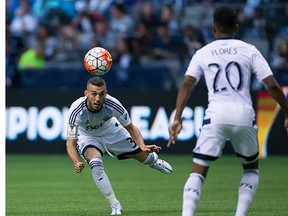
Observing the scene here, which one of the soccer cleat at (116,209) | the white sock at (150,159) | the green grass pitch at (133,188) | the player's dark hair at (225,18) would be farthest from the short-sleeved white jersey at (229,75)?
the white sock at (150,159)

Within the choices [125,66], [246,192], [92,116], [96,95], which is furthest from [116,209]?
[125,66]

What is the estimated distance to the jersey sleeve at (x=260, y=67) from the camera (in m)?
8.18

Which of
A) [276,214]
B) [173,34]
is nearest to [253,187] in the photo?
[276,214]

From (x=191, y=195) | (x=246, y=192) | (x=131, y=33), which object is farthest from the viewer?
(x=131, y=33)

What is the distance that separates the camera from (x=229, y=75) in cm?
821

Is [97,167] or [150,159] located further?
[150,159]

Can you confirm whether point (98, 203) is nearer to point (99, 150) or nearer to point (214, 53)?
point (99, 150)

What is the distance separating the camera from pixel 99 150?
36.2 ft

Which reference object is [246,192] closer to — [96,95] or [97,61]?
[96,95]

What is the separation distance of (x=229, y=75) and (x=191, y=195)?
1168mm

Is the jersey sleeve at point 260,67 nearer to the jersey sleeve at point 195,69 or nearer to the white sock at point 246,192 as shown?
the jersey sleeve at point 195,69

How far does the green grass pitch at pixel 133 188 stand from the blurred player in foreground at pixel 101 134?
1.70ft

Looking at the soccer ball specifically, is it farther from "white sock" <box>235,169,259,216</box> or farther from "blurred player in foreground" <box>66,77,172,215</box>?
"white sock" <box>235,169,259,216</box>

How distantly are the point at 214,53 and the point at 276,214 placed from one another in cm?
283
